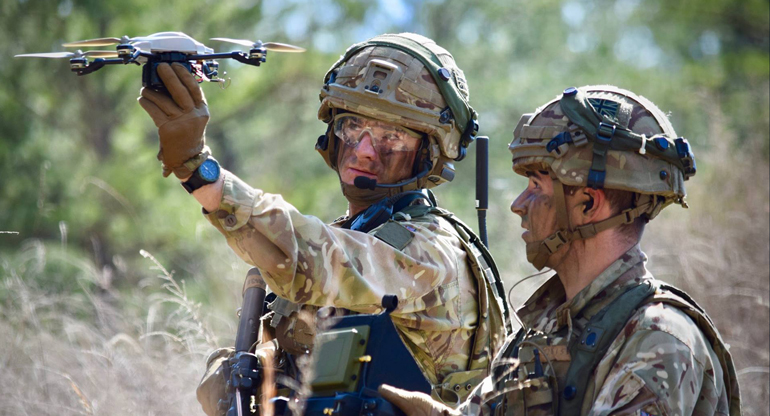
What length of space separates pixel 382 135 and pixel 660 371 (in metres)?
1.91

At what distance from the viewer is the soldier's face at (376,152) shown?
13.9 ft

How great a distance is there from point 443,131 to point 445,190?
11486 mm

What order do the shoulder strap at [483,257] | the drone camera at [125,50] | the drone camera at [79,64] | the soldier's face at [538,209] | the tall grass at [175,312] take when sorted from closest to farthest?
the drone camera at [125,50], the drone camera at [79,64], the soldier's face at [538,209], the shoulder strap at [483,257], the tall grass at [175,312]

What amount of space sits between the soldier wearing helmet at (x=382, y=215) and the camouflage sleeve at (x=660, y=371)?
93 cm

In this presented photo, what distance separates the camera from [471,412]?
11.0 feet

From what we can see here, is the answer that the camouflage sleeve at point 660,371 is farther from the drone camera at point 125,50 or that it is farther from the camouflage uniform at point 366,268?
the drone camera at point 125,50

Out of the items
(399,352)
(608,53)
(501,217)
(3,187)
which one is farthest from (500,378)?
(608,53)

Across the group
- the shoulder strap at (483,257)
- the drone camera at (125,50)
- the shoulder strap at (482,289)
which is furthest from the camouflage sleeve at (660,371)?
the drone camera at (125,50)

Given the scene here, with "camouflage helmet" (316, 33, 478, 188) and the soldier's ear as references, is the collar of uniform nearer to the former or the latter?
the soldier's ear

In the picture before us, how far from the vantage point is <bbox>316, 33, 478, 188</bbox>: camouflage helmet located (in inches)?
166

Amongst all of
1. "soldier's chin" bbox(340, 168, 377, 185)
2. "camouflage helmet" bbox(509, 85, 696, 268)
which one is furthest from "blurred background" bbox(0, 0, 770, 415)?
"camouflage helmet" bbox(509, 85, 696, 268)

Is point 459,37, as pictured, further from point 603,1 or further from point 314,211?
point 314,211

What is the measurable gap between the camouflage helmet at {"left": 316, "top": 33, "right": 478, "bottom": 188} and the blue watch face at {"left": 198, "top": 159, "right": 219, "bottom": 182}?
1.26 m

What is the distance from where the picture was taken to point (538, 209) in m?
3.43
